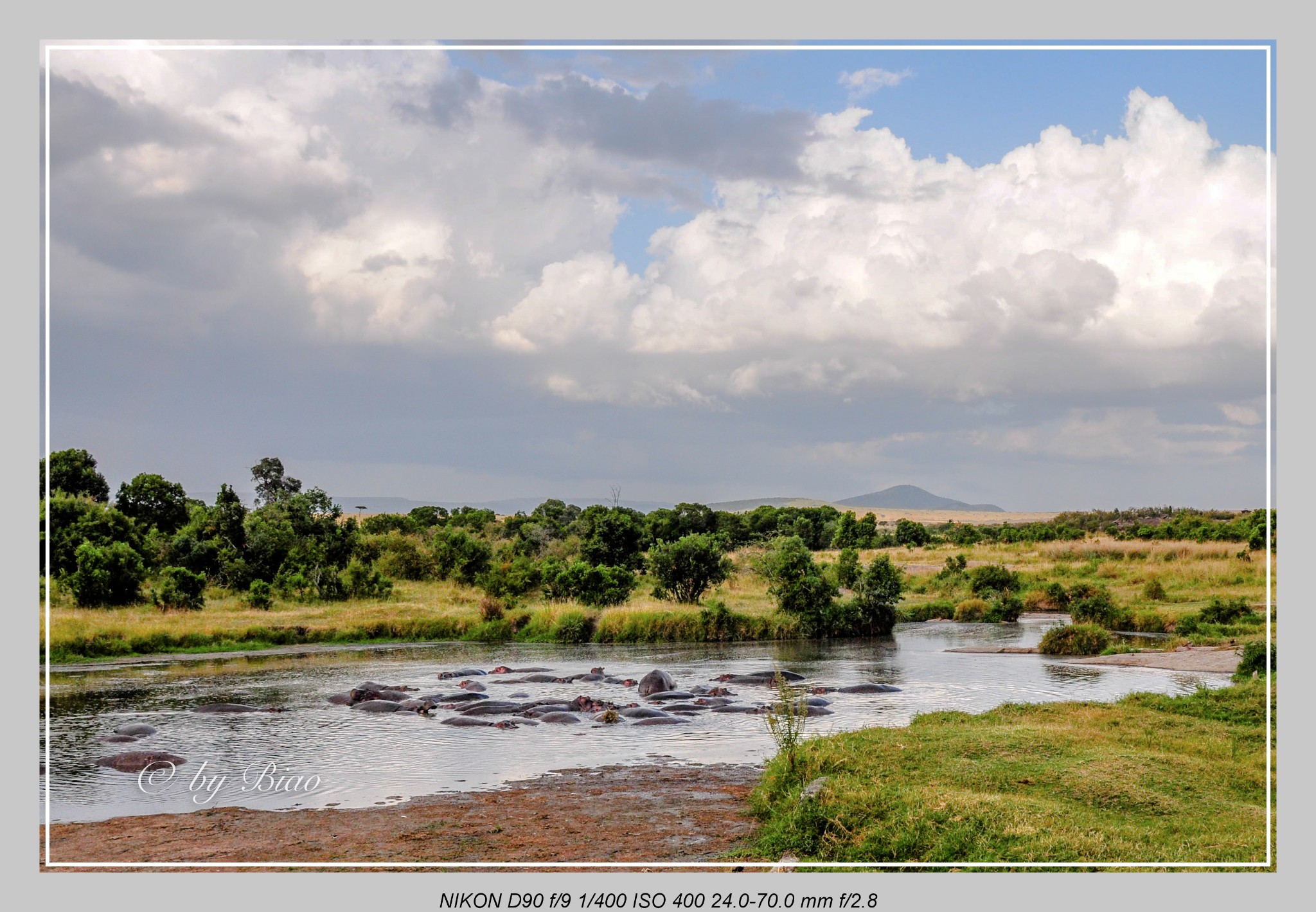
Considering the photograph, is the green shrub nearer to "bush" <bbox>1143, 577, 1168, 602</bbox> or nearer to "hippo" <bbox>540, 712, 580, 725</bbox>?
"hippo" <bbox>540, 712, 580, 725</bbox>

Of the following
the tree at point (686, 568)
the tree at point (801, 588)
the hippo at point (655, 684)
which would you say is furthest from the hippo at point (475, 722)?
the tree at point (686, 568)

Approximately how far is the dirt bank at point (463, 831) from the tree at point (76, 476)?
43.1 feet

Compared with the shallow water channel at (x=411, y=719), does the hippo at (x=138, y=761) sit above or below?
above

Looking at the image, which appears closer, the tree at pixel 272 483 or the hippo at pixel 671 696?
the hippo at pixel 671 696

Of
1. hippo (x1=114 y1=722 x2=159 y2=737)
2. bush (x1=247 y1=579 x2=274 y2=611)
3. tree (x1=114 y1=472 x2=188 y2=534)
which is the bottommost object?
hippo (x1=114 y1=722 x2=159 y2=737)

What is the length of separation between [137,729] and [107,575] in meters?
8.42

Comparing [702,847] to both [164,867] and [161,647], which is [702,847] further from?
[161,647]

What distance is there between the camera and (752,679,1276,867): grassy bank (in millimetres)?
7984

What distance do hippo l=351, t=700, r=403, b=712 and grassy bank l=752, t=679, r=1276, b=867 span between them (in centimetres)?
806

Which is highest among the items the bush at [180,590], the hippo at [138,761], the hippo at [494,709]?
the bush at [180,590]

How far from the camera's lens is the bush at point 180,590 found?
2297 cm

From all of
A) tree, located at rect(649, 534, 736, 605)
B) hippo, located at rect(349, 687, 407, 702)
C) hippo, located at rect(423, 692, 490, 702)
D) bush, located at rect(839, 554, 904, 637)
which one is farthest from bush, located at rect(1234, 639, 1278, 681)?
tree, located at rect(649, 534, 736, 605)

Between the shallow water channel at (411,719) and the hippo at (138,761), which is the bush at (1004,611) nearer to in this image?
the shallow water channel at (411,719)

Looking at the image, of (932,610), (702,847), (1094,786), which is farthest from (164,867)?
(932,610)
